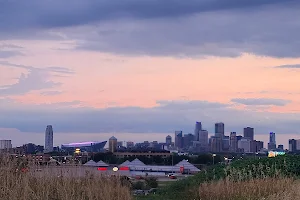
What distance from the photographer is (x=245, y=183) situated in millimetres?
16000

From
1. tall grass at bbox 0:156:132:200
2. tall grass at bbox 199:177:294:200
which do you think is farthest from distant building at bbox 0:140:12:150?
tall grass at bbox 199:177:294:200

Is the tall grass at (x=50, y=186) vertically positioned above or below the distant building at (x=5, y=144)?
below

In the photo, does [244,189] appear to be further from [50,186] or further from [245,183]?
[50,186]

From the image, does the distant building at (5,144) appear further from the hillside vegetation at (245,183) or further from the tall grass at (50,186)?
the hillside vegetation at (245,183)

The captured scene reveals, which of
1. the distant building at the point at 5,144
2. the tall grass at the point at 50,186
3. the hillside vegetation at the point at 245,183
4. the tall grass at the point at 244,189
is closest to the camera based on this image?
the tall grass at the point at 50,186

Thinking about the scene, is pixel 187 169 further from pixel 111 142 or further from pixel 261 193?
pixel 111 142

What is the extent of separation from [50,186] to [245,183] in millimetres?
6312

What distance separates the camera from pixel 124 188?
1261 cm

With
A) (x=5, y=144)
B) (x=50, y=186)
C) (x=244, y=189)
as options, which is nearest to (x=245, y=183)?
(x=244, y=189)

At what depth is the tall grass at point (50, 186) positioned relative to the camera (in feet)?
37.3

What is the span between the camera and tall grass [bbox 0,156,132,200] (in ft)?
37.3

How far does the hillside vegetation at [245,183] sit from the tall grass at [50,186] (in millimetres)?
3724

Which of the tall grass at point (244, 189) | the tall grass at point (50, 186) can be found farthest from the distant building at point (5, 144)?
the tall grass at point (244, 189)

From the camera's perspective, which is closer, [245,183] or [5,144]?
[5,144]
